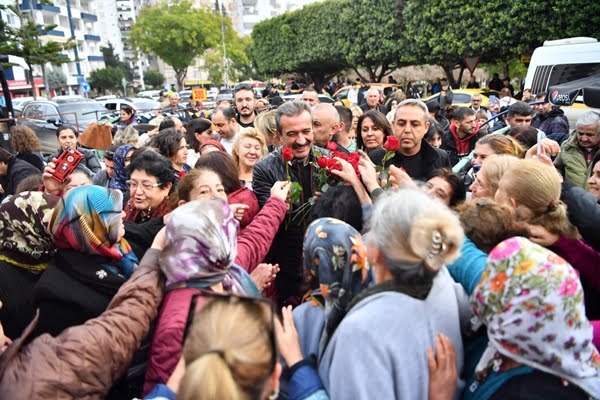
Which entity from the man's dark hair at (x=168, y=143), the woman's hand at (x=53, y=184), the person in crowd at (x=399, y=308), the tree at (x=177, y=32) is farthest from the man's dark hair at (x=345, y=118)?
the tree at (x=177, y=32)

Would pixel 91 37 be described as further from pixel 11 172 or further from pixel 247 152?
pixel 247 152

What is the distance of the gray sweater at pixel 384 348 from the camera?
137 cm

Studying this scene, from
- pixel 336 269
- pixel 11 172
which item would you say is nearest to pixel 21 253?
pixel 336 269

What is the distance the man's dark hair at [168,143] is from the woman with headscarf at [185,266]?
2719mm

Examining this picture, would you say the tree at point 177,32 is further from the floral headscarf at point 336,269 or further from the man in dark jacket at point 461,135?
the floral headscarf at point 336,269

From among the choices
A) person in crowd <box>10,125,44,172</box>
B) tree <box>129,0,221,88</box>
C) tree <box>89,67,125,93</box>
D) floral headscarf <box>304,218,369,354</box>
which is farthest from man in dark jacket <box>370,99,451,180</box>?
tree <box>89,67,125,93</box>

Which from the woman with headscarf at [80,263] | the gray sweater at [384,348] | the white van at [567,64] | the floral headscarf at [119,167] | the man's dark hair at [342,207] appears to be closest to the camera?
the gray sweater at [384,348]

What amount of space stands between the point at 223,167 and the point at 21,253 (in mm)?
1380

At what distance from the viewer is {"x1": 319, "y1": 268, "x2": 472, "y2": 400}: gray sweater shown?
4.49 ft

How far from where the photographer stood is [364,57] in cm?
2597

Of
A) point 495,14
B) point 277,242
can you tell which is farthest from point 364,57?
point 277,242

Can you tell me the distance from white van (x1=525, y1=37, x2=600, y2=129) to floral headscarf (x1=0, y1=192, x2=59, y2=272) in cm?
972

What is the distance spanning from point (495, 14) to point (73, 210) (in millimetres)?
18645

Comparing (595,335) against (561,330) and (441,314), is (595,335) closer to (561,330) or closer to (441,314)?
(561,330)
